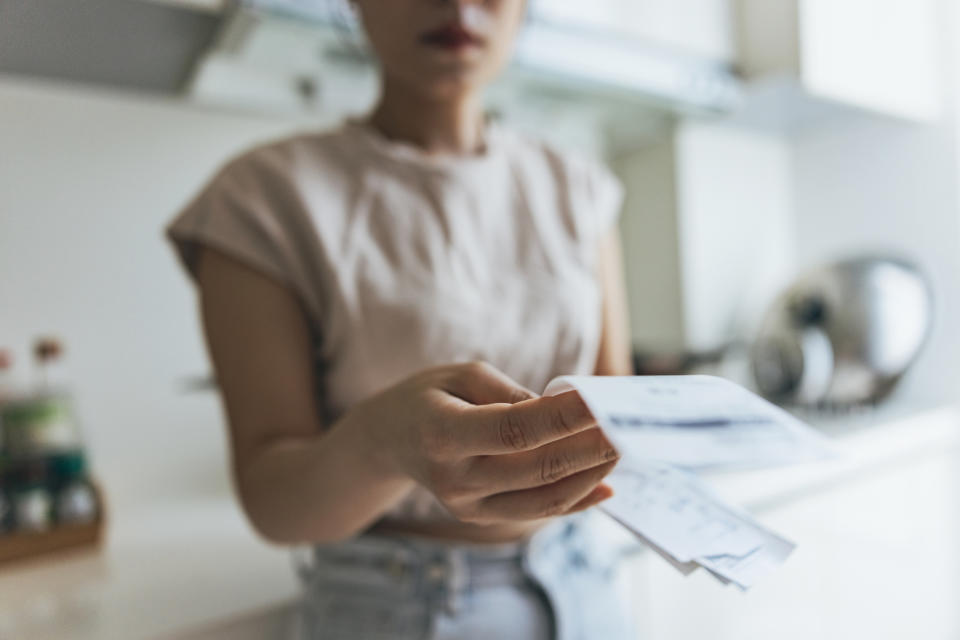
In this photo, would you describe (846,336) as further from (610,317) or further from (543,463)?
(543,463)

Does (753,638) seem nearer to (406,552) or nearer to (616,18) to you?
(406,552)

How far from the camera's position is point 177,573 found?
58 cm

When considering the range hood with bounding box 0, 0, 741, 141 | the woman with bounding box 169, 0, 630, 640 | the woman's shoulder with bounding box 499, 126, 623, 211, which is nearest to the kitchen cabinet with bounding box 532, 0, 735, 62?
the range hood with bounding box 0, 0, 741, 141

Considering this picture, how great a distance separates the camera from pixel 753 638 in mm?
748

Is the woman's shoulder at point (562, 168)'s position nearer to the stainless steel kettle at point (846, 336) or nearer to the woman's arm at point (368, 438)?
the woman's arm at point (368, 438)

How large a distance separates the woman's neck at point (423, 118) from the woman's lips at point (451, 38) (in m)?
0.07

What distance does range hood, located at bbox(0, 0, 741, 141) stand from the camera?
0.68 meters

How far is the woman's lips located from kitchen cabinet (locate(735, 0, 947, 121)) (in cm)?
80

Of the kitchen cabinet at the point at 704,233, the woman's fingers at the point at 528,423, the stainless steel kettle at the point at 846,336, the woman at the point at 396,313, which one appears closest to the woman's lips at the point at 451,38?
the woman at the point at 396,313

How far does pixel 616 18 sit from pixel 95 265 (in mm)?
861

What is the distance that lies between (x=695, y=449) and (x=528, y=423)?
0.06 m

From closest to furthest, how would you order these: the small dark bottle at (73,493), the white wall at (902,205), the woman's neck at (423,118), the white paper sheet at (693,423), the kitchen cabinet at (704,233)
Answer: the white paper sheet at (693,423), the woman's neck at (423,118), the small dark bottle at (73,493), the white wall at (902,205), the kitchen cabinet at (704,233)

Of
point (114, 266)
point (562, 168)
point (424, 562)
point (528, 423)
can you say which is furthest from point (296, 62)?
point (528, 423)

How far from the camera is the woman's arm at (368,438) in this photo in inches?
9.3
